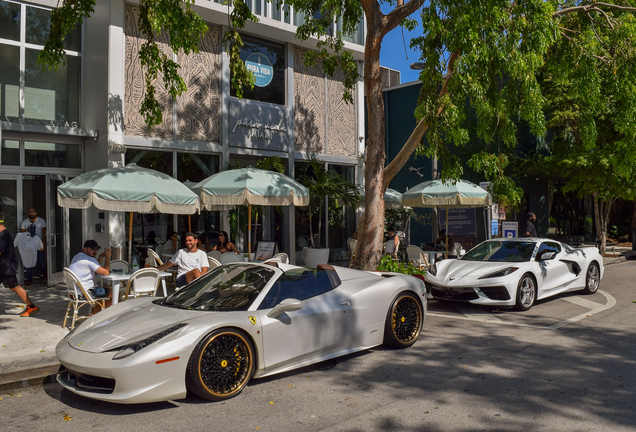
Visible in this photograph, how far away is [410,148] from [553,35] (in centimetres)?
359

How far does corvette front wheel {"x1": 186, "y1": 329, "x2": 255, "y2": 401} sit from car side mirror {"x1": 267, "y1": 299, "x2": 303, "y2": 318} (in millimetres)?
377

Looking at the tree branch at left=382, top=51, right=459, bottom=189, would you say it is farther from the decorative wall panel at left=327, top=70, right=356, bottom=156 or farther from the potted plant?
the decorative wall panel at left=327, top=70, right=356, bottom=156

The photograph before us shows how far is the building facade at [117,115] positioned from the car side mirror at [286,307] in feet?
24.5

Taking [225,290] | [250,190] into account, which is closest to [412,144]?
[250,190]

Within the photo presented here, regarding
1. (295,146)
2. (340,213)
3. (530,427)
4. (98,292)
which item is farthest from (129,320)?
(340,213)

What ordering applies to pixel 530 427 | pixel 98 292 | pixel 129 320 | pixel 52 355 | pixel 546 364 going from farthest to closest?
pixel 98 292 < pixel 52 355 < pixel 546 364 < pixel 129 320 < pixel 530 427

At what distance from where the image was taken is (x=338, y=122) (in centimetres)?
1706

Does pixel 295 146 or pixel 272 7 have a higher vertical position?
pixel 272 7

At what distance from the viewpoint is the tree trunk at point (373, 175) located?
35.0ft

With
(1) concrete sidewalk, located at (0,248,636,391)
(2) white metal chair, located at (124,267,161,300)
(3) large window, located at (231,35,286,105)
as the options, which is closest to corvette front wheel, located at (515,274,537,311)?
(2) white metal chair, located at (124,267,161,300)

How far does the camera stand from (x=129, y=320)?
5.13 m

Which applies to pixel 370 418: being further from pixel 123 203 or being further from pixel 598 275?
pixel 598 275

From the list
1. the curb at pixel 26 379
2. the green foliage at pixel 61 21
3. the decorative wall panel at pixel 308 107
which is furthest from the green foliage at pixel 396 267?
the green foliage at pixel 61 21

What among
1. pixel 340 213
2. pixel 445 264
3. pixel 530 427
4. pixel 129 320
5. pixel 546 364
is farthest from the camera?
pixel 340 213
